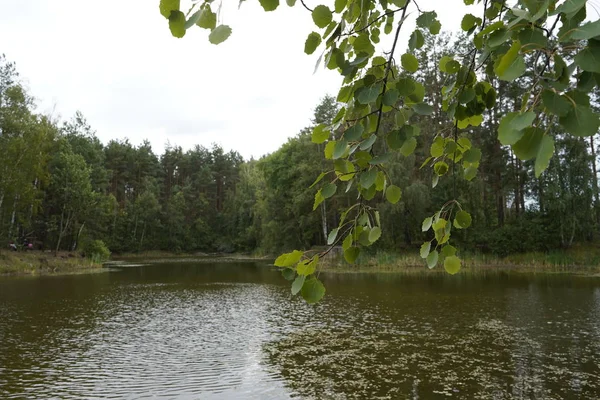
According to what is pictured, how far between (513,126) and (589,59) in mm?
181

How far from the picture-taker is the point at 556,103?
0.75 m

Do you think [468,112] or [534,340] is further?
[534,340]

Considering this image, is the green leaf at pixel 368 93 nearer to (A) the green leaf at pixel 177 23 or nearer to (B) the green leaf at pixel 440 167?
(A) the green leaf at pixel 177 23

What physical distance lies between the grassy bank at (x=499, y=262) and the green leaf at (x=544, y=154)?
84.5 ft

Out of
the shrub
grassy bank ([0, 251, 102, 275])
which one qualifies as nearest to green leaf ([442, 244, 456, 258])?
grassy bank ([0, 251, 102, 275])

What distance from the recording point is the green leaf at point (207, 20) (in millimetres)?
976

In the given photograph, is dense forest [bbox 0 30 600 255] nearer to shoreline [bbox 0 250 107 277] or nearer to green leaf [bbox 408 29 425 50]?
shoreline [bbox 0 250 107 277]

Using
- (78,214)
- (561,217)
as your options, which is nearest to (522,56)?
(561,217)

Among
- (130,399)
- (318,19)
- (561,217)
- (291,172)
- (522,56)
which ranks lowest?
(130,399)

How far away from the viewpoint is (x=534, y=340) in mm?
9289

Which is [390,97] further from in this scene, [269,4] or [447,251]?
[447,251]

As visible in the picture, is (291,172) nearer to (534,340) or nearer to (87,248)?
(87,248)

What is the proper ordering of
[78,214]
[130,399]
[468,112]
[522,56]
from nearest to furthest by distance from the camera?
[522,56] < [468,112] < [130,399] < [78,214]

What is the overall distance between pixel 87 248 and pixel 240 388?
3619cm
